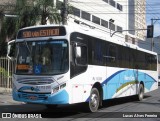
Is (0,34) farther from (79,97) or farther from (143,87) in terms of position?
(79,97)

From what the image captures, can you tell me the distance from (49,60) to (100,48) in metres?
3.27

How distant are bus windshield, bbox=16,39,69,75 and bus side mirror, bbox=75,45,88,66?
487 mm

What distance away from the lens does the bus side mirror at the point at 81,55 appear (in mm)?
12841

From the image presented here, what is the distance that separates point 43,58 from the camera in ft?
41.4

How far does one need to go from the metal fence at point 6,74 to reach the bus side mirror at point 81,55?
1098cm

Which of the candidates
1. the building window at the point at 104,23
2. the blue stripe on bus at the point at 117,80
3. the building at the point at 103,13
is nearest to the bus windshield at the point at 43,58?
the blue stripe on bus at the point at 117,80

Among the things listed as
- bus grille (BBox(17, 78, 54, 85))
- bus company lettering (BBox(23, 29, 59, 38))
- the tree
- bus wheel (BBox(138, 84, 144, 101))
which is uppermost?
the tree

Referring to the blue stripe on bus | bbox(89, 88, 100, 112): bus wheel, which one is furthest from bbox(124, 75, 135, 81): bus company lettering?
bbox(89, 88, 100, 112): bus wheel

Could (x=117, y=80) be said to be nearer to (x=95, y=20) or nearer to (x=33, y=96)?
(x=33, y=96)

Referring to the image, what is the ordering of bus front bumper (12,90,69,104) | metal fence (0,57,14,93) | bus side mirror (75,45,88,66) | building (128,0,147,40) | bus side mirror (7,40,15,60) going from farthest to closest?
1. building (128,0,147,40)
2. metal fence (0,57,14,93)
3. bus side mirror (7,40,15,60)
4. bus side mirror (75,45,88,66)
5. bus front bumper (12,90,69,104)

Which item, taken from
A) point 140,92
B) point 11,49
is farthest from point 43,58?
point 140,92

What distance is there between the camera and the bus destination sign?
12.9m

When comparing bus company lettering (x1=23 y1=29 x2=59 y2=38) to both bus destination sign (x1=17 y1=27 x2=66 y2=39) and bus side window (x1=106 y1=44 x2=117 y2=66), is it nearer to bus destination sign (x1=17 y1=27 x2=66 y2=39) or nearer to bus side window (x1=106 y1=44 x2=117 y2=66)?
bus destination sign (x1=17 y1=27 x2=66 y2=39)

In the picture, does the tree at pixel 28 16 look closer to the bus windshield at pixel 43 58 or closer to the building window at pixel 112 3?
the bus windshield at pixel 43 58
